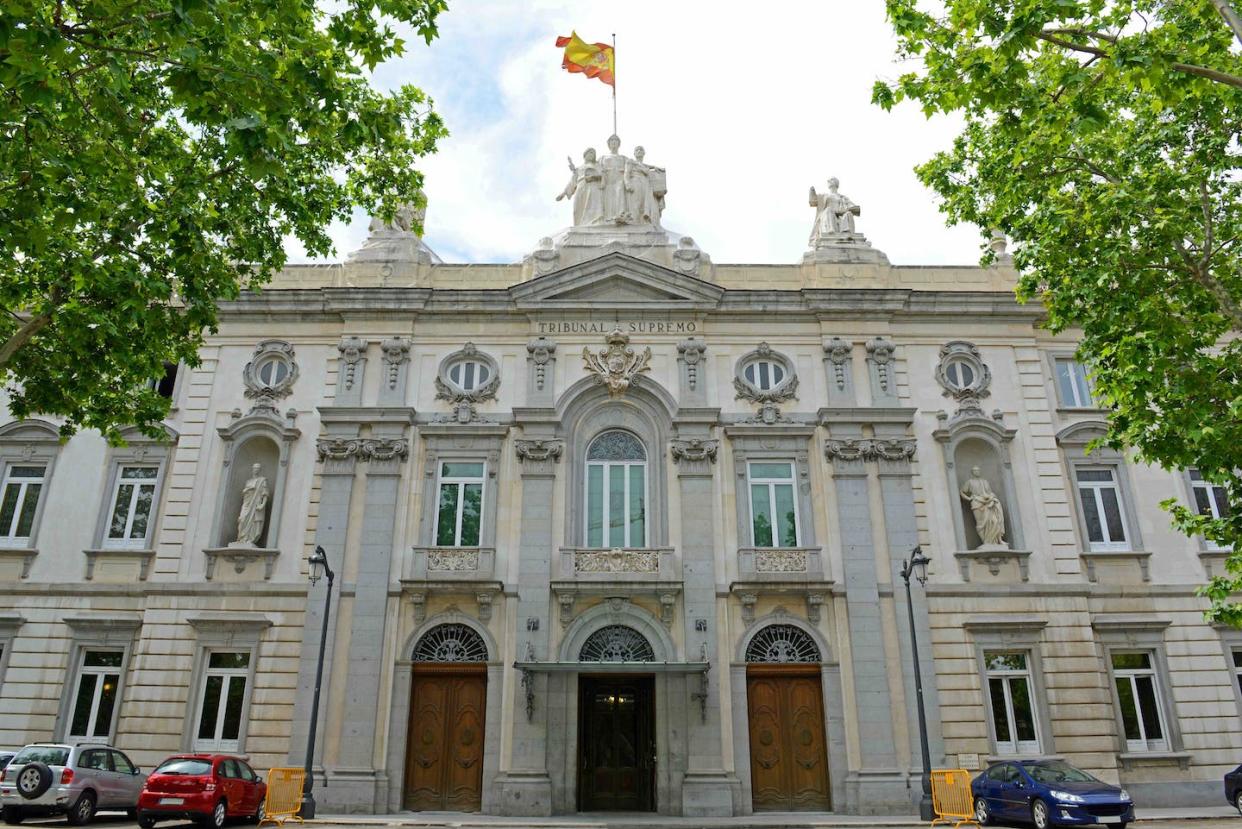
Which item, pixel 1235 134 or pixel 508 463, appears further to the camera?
pixel 508 463

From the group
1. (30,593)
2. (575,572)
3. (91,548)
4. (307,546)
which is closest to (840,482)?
(575,572)

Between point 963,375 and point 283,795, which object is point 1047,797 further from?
point 283,795

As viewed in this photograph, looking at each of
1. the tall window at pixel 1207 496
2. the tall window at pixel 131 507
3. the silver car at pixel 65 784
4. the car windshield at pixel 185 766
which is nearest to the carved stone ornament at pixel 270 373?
the tall window at pixel 131 507

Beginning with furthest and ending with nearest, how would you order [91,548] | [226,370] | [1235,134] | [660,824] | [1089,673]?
[226,370] < [91,548] < [1089,673] < [660,824] < [1235,134]

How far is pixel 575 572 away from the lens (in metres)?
22.4

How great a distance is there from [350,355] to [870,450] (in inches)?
599

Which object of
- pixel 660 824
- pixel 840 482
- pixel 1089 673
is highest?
pixel 840 482

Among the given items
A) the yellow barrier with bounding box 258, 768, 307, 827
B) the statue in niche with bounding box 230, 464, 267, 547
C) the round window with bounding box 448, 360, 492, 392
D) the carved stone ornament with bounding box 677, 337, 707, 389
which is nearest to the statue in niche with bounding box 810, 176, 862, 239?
the carved stone ornament with bounding box 677, 337, 707, 389

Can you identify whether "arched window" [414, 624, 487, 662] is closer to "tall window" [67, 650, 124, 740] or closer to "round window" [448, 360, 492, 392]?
"round window" [448, 360, 492, 392]

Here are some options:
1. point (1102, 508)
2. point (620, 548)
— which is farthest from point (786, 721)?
point (1102, 508)

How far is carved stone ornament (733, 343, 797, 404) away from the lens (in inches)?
968

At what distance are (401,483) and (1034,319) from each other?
19233 millimetres

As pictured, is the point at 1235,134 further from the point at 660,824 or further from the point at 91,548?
the point at 91,548

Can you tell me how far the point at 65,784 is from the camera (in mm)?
17359
